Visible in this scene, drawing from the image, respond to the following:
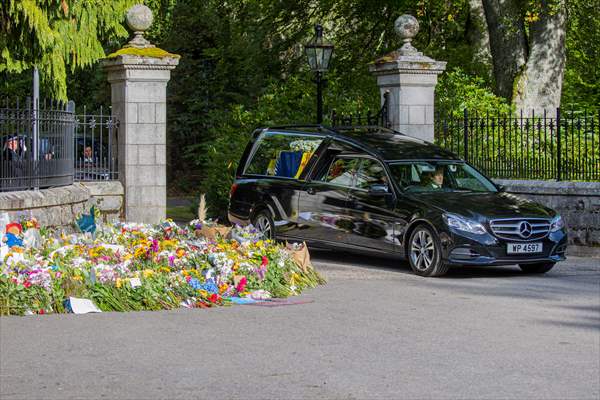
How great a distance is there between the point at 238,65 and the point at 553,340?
90.3ft

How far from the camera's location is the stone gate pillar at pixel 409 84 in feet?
62.3

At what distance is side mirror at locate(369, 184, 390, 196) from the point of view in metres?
14.9

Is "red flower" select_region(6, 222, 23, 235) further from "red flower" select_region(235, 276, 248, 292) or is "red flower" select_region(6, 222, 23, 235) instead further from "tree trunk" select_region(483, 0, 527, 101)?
"tree trunk" select_region(483, 0, 527, 101)

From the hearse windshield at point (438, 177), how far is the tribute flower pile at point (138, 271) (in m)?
2.16

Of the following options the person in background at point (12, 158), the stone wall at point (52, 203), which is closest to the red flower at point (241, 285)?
the stone wall at point (52, 203)

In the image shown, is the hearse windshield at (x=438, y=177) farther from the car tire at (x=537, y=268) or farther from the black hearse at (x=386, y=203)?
the car tire at (x=537, y=268)

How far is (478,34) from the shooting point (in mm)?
32094

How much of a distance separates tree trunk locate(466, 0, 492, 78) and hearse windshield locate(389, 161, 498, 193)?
15472mm

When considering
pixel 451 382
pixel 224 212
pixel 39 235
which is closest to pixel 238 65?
pixel 224 212

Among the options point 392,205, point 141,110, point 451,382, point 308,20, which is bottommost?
point 451,382

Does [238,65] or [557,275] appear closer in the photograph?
[557,275]

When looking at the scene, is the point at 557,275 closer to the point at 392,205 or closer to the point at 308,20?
the point at 392,205

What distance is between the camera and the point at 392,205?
48.1ft

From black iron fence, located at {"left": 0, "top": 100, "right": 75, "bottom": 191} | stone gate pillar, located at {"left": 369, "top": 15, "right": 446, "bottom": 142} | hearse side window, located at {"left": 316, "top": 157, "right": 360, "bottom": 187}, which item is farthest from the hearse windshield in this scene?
black iron fence, located at {"left": 0, "top": 100, "right": 75, "bottom": 191}
